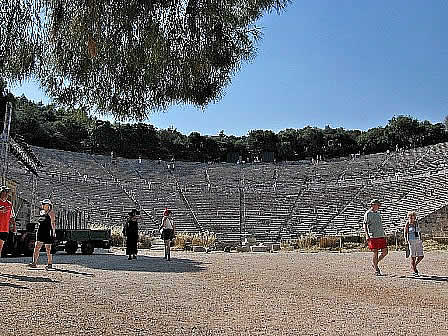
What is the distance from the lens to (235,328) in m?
5.05

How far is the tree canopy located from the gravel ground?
2.04 meters

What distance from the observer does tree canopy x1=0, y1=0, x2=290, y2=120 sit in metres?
4.50

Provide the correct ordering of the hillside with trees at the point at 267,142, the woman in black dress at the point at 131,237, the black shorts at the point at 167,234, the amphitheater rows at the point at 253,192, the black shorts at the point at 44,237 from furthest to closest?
the hillside with trees at the point at 267,142 → the amphitheater rows at the point at 253,192 → the woman in black dress at the point at 131,237 → the black shorts at the point at 167,234 → the black shorts at the point at 44,237

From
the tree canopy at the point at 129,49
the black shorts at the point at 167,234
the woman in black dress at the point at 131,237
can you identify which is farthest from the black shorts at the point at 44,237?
the tree canopy at the point at 129,49

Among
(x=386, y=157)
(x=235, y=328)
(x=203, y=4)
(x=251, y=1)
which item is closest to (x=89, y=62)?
(x=203, y=4)

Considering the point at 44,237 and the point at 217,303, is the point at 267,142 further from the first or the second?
the point at 217,303

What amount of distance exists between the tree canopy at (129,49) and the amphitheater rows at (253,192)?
2261cm

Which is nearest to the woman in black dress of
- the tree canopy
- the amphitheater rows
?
the tree canopy

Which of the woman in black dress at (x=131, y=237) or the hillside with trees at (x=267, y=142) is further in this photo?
the hillside with trees at (x=267, y=142)

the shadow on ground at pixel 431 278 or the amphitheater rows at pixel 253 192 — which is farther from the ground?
the amphitheater rows at pixel 253 192

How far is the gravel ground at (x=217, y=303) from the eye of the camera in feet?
16.2

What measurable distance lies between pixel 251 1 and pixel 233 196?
33035mm

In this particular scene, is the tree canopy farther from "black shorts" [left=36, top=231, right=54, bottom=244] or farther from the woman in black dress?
the woman in black dress

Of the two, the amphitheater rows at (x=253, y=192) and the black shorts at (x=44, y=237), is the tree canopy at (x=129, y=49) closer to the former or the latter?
the black shorts at (x=44, y=237)
